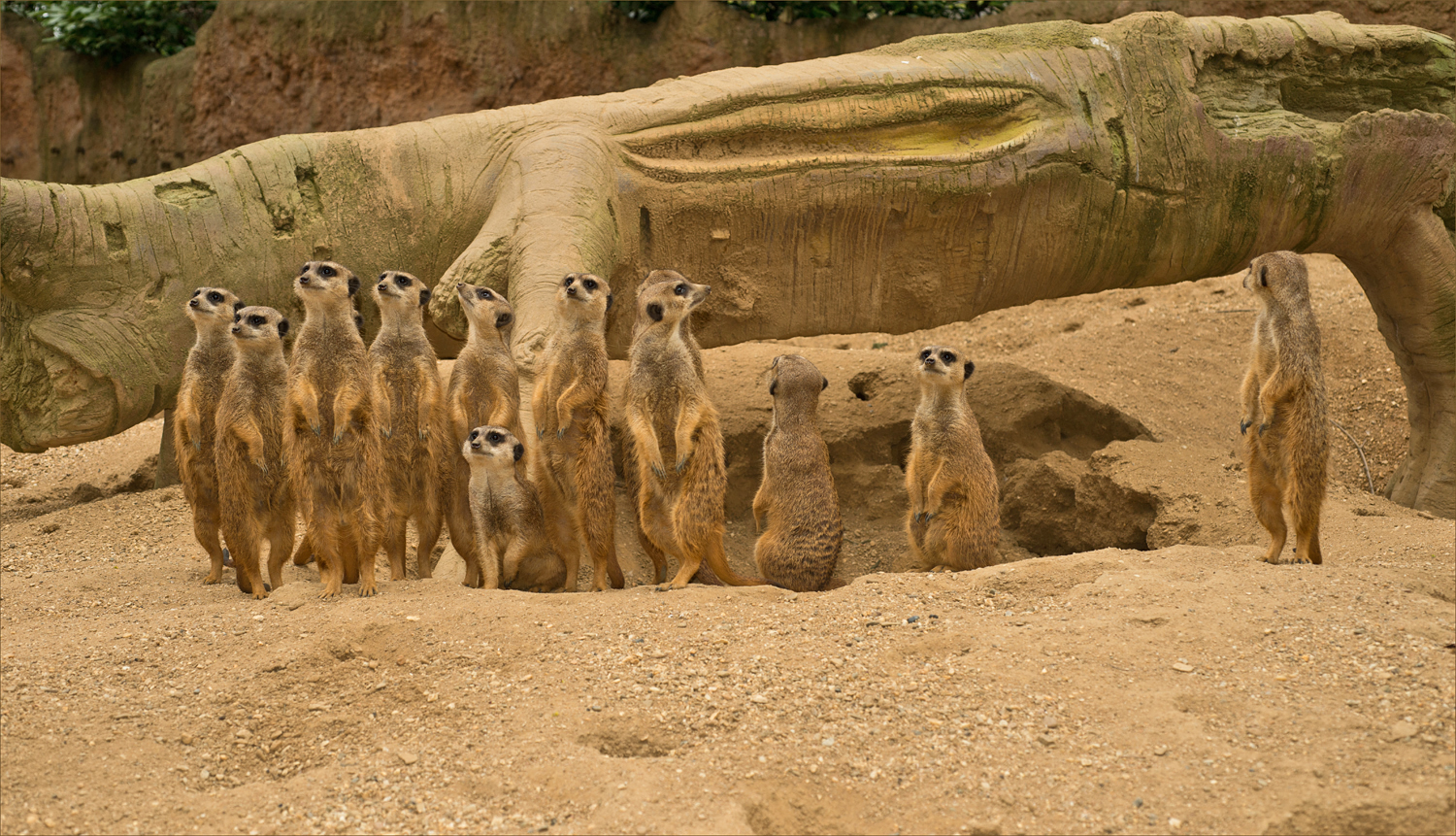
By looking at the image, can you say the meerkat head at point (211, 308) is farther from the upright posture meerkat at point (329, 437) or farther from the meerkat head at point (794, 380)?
the meerkat head at point (794, 380)

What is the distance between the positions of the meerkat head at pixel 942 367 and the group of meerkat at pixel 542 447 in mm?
10

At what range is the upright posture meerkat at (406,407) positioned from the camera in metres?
4.28

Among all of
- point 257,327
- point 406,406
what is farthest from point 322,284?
point 406,406

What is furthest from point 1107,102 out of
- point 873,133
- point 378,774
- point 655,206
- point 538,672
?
point 378,774

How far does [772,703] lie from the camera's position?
2928mm

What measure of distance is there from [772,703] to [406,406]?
209 centimetres

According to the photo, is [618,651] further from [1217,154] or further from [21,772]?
[1217,154]

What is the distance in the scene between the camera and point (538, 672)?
309 centimetres

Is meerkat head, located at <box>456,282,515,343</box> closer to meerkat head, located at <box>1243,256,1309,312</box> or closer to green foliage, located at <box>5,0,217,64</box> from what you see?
meerkat head, located at <box>1243,256,1309,312</box>

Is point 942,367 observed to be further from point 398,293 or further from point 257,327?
point 257,327

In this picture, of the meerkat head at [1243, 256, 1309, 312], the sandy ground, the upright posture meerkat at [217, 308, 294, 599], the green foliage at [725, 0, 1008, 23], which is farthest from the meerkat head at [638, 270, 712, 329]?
the green foliage at [725, 0, 1008, 23]

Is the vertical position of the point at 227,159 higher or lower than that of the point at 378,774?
higher

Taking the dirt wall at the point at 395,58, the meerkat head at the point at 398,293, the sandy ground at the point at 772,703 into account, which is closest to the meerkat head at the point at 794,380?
the sandy ground at the point at 772,703

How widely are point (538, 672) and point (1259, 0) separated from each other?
8583mm
